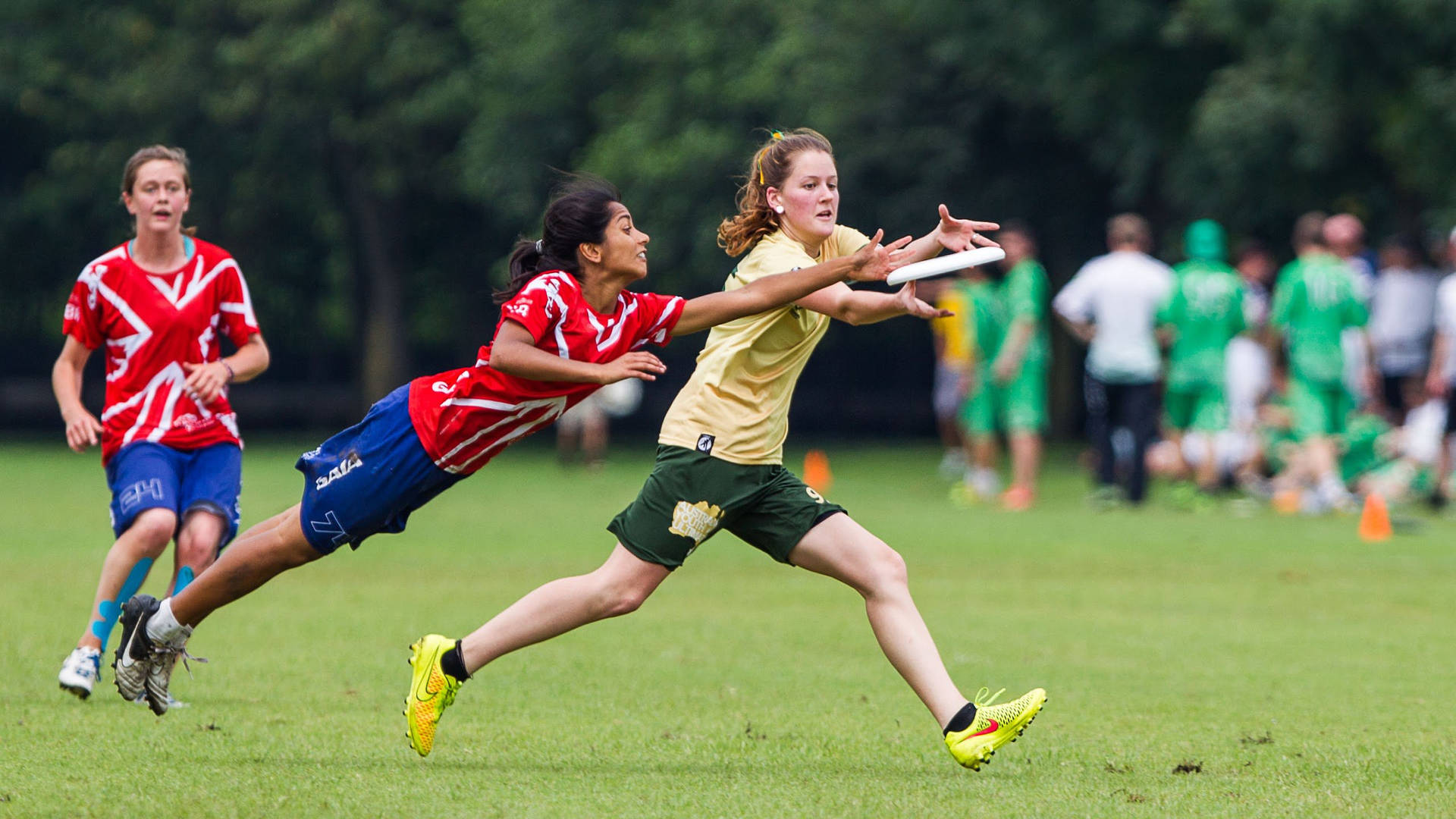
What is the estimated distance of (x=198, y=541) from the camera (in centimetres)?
709

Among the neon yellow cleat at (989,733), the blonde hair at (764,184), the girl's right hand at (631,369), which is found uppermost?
the blonde hair at (764,184)

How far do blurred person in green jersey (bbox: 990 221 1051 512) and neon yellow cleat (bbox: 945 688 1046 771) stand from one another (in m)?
10.8

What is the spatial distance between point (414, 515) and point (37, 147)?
22.9 meters

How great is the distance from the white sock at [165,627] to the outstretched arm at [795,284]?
2.04 m

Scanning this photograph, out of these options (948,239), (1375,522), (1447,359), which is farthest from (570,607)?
(1447,359)

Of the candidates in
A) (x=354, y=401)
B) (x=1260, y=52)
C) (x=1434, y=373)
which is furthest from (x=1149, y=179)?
(x=354, y=401)

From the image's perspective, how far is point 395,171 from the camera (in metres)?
31.9

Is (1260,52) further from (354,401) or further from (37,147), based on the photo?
(37,147)

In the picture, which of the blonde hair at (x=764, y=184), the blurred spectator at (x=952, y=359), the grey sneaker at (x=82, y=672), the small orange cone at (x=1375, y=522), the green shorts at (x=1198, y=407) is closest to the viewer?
the blonde hair at (x=764, y=184)

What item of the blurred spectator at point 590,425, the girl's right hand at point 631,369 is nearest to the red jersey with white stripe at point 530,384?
the girl's right hand at point 631,369

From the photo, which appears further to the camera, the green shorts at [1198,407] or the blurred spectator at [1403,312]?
the blurred spectator at [1403,312]

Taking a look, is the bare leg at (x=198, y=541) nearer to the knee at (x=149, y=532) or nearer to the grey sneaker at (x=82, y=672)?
the knee at (x=149, y=532)

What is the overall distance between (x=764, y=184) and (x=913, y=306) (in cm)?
87

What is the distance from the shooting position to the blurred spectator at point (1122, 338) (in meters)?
15.8
